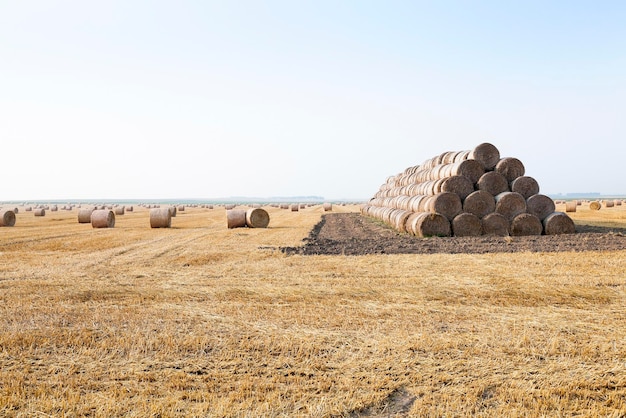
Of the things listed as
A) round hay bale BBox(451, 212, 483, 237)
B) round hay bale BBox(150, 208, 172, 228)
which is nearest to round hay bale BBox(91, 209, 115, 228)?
round hay bale BBox(150, 208, 172, 228)

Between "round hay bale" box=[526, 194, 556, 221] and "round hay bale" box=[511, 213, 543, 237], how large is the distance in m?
0.53

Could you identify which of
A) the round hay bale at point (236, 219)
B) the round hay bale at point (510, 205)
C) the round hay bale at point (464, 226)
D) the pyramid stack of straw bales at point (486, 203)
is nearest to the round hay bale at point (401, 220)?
the pyramid stack of straw bales at point (486, 203)

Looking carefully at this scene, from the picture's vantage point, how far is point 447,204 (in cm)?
1992

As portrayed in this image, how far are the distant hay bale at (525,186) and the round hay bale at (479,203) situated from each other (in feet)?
4.11

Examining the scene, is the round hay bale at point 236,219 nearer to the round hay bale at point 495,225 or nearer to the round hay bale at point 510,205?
the round hay bale at point 495,225

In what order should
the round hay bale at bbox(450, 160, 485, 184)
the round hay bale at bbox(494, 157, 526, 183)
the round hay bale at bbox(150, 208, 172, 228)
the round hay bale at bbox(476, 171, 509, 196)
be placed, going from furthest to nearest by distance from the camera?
the round hay bale at bbox(150, 208, 172, 228), the round hay bale at bbox(494, 157, 526, 183), the round hay bale at bbox(450, 160, 485, 184), the round hay bale at bbox(476, 171, 509, 196)

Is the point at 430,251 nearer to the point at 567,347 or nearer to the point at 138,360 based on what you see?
the point at 567,347

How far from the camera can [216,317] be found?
742cm

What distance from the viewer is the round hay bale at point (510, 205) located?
1995 cm

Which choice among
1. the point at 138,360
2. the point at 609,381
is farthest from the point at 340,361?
the point at 609,381

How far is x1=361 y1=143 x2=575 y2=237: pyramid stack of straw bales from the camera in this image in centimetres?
1977

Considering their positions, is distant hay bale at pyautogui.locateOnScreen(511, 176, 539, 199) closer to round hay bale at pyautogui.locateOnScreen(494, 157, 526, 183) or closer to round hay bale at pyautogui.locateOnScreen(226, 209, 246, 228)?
round hay bale at pyautogui.locateOnScreen(494, 157, 526, 183)

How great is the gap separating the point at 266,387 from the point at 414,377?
148 cm

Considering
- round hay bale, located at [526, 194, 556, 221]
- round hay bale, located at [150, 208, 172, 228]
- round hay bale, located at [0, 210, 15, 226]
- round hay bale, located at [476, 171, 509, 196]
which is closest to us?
round hay bale, located at [526, 194, 556, 221]
